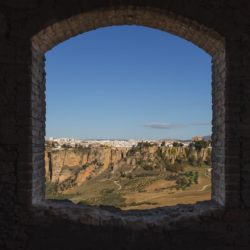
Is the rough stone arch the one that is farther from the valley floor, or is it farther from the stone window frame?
the valley floor

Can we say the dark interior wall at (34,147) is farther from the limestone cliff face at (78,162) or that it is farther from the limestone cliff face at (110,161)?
the limestone cliff face at (78,162)

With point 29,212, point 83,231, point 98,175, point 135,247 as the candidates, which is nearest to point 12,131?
point 29,212

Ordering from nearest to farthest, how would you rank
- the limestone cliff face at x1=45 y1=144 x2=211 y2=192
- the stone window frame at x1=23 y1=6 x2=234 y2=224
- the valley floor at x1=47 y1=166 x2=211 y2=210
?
the stone window frame at x1=23 y1=6 x2=234 y2=224, the valley floor at x1=47 y1=166 x2=211 y2=210, the limestone cliff face at x1=45 y1=144 x2=211 y2=192

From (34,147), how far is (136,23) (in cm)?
200

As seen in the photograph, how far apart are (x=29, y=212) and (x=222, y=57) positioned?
9.38ft

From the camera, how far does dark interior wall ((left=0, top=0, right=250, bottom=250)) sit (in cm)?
424

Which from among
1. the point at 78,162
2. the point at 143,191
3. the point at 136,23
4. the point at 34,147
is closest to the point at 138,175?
the point at 143,191

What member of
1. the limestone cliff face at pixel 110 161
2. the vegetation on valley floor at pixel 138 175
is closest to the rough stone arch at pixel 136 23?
the vegetation on valley floor at pixel 138 175

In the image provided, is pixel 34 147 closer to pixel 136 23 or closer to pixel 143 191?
pixel 136 23

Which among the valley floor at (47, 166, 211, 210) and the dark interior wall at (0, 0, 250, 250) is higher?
the dark interior wall at (0, 0, 250, 250)

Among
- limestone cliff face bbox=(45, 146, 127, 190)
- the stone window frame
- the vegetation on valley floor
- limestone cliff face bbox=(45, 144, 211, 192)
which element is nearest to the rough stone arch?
the stone window frame

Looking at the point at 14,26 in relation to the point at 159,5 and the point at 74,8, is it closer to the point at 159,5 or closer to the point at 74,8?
the point at 74,8

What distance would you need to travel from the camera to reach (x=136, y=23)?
484 centimetres

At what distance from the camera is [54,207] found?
4.45 metres
